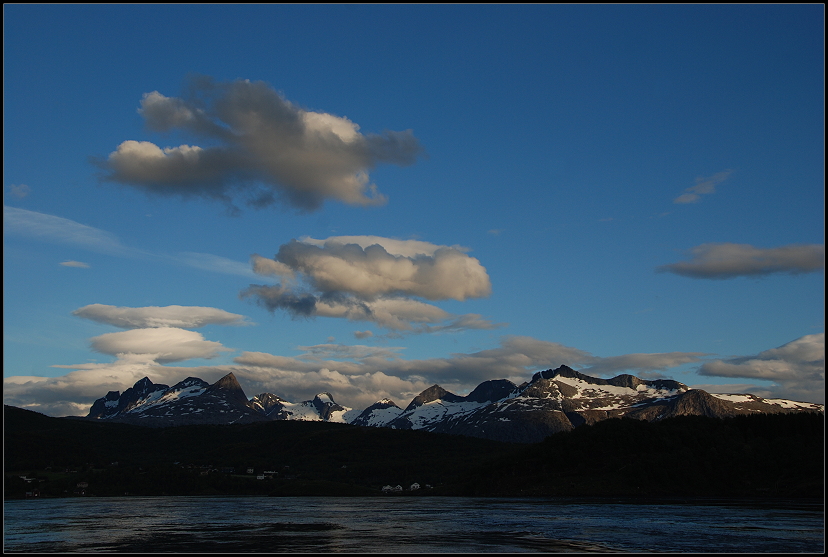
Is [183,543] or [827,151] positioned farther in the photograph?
[183,543]

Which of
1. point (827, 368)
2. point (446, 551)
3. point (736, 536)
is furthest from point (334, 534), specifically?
point (827, 368)

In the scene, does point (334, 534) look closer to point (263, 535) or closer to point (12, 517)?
point (263, 535)

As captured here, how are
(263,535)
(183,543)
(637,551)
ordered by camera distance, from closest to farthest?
(637,551) < (183,543) < (263,535)

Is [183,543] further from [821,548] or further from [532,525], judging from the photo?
[821,548]

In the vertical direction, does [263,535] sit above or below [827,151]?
below

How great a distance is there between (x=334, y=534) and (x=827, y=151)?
3243 inches

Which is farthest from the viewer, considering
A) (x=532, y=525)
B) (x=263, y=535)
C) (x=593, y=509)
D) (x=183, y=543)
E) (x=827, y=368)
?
(x=593, y=509)

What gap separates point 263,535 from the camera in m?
101

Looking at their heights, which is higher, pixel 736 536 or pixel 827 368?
pixel 827 368

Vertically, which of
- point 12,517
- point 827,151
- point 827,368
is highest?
point 827,151

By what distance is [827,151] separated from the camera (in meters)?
48.0

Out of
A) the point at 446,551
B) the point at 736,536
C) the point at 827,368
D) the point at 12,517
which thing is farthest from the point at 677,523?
the point at 12,517

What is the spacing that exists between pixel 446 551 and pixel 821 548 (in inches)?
1664

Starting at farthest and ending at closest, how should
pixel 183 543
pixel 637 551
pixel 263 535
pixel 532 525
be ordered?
1. pixel 532 525
2. pixel 263 535
3. pixel 183 543
4. pixel 637 551
